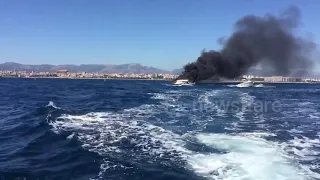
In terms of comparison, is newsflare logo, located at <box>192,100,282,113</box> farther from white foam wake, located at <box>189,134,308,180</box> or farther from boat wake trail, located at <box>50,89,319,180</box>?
white foam wake, located at <box>189,134,308,180</box>

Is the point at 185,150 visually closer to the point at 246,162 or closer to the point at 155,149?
the point at 155,149

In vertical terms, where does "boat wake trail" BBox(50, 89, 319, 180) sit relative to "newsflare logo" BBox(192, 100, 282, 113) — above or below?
above

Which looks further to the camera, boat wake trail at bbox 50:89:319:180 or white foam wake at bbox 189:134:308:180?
boat wake trail at bbox 50:89:319:180

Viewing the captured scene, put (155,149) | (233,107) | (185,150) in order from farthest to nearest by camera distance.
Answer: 1. (233,107)
2. (155,149)
3. (185,150)

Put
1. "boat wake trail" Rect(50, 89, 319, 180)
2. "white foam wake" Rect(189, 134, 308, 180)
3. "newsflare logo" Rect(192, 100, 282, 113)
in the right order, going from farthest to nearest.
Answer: "newsflare logo" Rect(192, 100, 282, 113)
"boat wake trail" Rect(50, 89, 319, 180)
"white foam wake" Rect(189, 134, 308, 180)

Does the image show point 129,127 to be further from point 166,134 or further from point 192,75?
point 192,75

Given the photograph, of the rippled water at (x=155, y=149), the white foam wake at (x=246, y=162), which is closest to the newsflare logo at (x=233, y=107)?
the rippled water at (x=155, y=149)

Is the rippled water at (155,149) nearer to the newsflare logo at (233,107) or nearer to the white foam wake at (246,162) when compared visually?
the white foam wake at (246,162)

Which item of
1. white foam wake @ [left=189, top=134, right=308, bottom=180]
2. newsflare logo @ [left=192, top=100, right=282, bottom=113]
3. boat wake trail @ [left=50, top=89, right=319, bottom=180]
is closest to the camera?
white foam wake @ [left=189, top=134, right=308, bottom=180]

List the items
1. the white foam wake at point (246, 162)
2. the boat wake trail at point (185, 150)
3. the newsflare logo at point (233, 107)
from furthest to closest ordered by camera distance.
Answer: the newsflare logo at point (233, 107), the boat wake trail at point (185, 150), the white foam wake at point (246, 162)

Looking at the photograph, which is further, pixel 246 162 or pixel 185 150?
pixel 185 150

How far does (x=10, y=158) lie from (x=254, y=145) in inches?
407

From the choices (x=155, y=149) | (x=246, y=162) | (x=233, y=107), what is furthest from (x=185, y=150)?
(x=233, y=107)

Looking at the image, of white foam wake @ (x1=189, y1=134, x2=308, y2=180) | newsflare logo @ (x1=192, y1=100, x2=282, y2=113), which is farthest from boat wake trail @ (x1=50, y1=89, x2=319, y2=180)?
newsflare logo @ (x1=192, y1=100, x2=282, y2=113)
